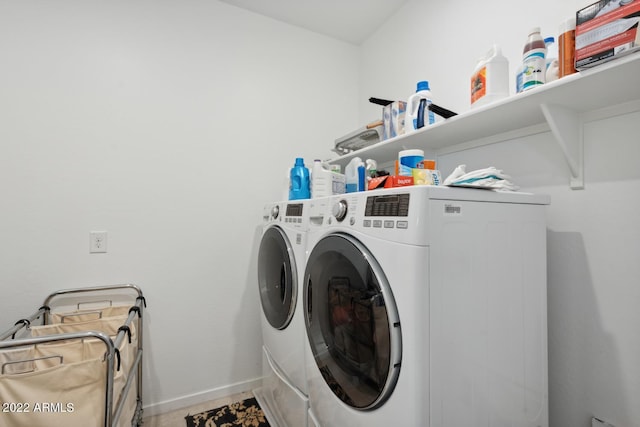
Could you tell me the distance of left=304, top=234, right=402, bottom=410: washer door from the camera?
2.76 ft

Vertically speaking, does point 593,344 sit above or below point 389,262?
below

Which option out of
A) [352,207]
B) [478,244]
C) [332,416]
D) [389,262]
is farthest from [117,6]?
[332,416]

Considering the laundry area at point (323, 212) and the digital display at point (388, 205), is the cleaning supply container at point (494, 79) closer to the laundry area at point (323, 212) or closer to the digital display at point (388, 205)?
the laundry area at point (323, 212)

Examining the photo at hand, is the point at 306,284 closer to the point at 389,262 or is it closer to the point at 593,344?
the point at 389,262

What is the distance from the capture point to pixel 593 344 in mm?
1061

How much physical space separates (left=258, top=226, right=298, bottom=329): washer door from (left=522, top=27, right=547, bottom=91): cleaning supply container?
1126 millimetres

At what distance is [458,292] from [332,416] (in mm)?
671

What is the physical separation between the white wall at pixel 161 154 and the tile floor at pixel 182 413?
0.06 m

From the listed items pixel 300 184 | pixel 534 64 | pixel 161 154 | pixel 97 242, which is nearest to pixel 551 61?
pixel 534 64

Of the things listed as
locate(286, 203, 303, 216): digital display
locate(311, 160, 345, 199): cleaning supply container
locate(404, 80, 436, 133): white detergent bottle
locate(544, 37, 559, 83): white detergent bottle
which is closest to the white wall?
locate(311, 160, 345, 199): cleaning supply container

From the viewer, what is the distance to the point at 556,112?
3.34 ft

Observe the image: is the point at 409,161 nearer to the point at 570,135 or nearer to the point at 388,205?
the point at 388,205

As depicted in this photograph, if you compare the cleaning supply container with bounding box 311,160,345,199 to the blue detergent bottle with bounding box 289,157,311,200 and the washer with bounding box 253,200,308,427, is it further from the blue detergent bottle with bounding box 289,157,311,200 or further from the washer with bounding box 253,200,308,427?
the washer with bounding box 253,200,308,427

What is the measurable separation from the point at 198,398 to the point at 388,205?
1865 millimetres
